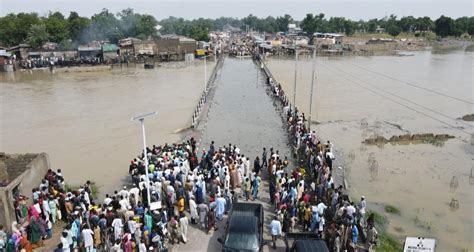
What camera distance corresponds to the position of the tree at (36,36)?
67250mm

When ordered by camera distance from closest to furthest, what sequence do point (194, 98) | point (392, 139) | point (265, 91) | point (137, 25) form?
point (392, 139)
point (194, 98)
point (265, 91)
point (137, 25)

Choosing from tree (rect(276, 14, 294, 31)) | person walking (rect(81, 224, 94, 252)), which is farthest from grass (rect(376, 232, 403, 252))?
tree (rect(276, 14, 294, 31))

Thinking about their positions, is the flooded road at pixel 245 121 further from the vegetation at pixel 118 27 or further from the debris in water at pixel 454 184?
the vegetation at pixel 118 27

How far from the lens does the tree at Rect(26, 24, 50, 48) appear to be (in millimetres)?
67250

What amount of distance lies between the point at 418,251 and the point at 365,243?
3.03 meters

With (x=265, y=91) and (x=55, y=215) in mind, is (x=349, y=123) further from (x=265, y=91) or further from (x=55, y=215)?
(x=55, y=215)

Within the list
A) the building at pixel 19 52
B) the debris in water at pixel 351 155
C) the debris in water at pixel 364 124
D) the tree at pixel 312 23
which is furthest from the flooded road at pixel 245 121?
the tree at pixel 312 23

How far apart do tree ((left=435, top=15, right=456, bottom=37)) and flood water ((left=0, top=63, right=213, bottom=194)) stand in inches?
4369

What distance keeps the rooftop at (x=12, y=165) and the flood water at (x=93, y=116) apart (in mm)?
3003

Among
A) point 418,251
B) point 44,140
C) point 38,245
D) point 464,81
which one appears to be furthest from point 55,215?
point 464,81

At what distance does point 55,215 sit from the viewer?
11297mm

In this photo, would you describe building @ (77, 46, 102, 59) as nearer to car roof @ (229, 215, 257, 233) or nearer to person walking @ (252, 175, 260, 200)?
person walking @ (252, 175, 260, 200)

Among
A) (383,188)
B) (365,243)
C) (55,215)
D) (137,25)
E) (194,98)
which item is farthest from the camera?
(137,25)

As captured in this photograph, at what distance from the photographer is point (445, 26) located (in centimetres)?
12644
